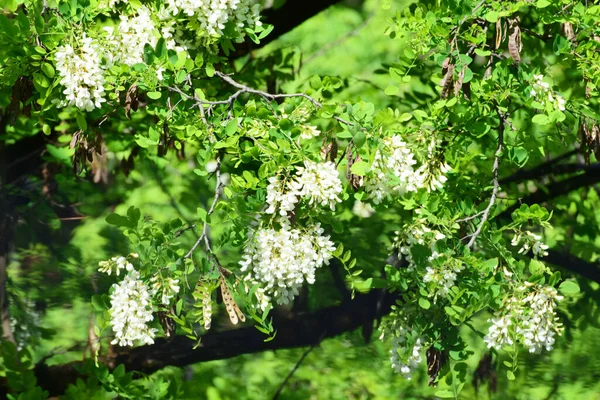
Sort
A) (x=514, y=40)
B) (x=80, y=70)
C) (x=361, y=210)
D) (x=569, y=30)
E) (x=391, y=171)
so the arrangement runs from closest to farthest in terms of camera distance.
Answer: (x=80, y=70) → (x=391, y=171) → (x=514, y=40) → (x=569, y=30) → (x=361, y=210)

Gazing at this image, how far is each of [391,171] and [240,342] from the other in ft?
3.94

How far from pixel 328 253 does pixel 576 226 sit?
1.24 meters

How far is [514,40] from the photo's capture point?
2438mm

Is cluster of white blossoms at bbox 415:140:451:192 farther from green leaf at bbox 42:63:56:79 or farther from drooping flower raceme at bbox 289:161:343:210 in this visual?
green leaf at bbox 42:63:56:79

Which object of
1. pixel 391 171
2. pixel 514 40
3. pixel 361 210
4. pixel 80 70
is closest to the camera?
pixel 80 70

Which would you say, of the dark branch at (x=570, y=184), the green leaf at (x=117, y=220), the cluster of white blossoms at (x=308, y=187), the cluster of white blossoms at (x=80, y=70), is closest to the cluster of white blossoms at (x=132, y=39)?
the cluster of white blossoms at (x=80, y=70)

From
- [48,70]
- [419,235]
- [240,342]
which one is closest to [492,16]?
[419,235]

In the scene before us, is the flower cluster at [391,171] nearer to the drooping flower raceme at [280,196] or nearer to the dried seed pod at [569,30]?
the drooping flower raceme at [280,196]

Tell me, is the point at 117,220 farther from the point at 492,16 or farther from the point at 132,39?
the point at 492,16

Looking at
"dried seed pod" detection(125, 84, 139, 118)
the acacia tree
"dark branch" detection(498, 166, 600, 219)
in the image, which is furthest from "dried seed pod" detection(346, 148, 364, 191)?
"dark branch" detection(498, 166, 600, 219)

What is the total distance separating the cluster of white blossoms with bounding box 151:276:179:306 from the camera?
7.43 ft

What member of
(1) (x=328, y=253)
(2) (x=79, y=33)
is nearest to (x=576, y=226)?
(1) (x=328, y=253)

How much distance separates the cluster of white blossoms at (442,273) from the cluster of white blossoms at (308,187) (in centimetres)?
35

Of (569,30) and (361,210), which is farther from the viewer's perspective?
(361,210)
